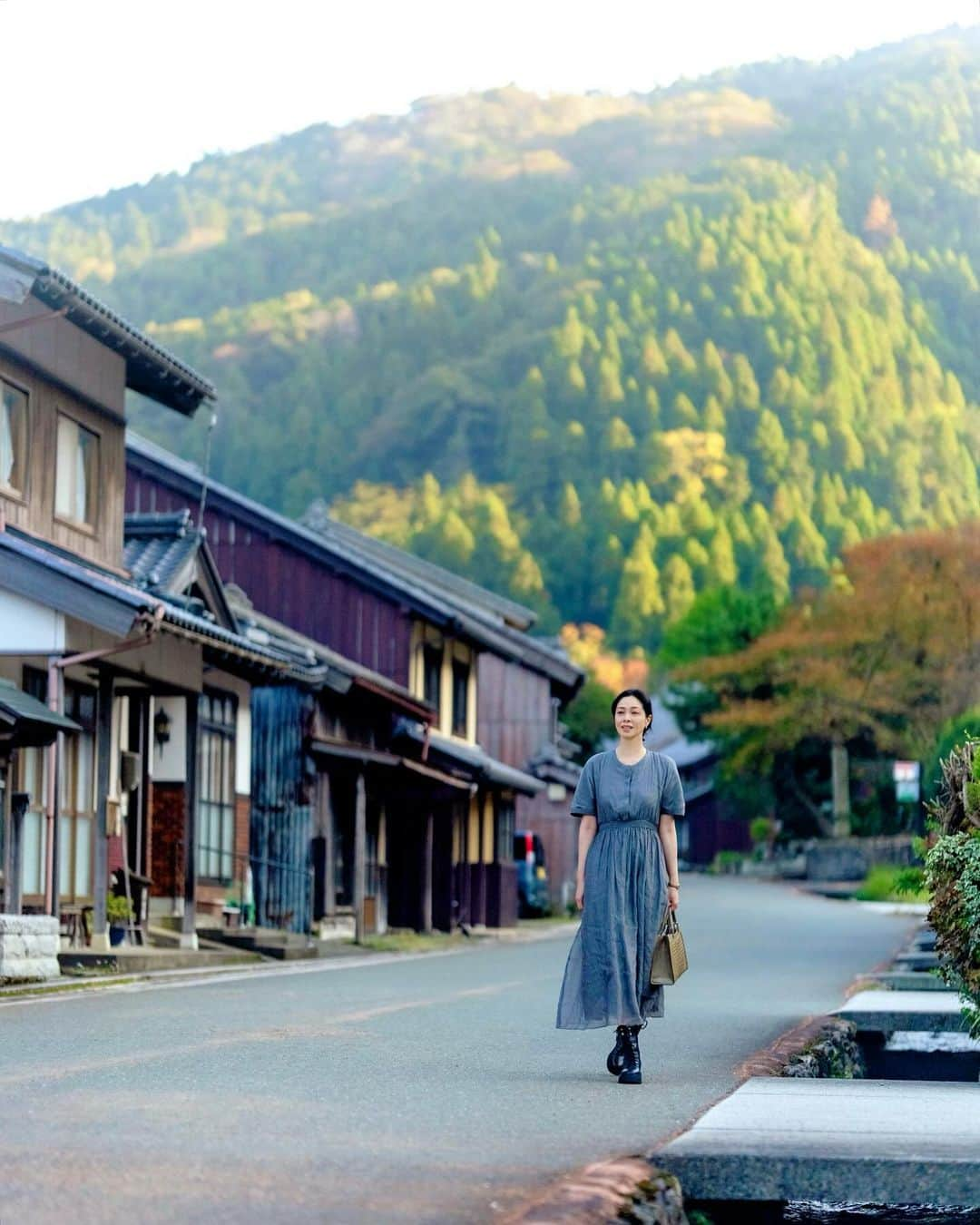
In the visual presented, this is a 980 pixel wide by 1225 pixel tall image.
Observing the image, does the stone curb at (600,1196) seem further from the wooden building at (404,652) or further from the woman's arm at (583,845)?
the wooden building at (404,652)

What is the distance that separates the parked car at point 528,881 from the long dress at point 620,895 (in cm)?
3258

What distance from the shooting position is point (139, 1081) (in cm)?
859

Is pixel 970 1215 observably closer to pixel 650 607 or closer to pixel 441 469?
pixel 650 607

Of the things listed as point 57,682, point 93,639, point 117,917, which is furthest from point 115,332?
point 117,917

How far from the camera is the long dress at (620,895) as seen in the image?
9297mm

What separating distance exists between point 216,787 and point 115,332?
654 centimetres

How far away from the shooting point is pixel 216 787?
2505 centimetres

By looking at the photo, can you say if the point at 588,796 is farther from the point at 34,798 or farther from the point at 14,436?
the point at 14,436

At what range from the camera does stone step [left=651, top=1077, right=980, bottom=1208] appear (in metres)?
5.98

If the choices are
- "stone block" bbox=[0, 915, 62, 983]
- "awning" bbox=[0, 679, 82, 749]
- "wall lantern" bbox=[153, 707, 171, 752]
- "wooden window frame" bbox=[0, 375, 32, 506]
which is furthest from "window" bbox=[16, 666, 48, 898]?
"wall lantern" bbox=[153, 707, 171, 752]

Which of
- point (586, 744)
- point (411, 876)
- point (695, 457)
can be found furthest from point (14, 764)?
point (695, 457)

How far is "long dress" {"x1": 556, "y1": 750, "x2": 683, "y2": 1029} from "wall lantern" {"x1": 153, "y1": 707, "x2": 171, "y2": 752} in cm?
1387

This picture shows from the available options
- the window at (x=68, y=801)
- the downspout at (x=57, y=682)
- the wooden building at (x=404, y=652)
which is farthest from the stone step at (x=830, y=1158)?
the wooden building at (x=404, y=652)

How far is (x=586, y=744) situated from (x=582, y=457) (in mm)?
59899
